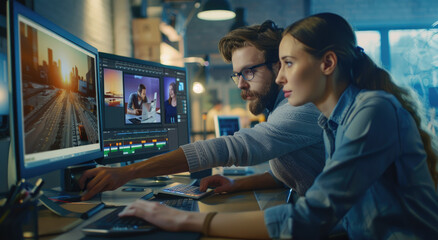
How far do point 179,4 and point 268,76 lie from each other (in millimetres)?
5169

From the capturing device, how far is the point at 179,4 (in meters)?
6.23

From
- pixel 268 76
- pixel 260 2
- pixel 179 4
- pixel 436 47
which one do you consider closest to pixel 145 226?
pixel 268 76

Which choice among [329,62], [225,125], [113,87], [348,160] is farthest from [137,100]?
[225,125]

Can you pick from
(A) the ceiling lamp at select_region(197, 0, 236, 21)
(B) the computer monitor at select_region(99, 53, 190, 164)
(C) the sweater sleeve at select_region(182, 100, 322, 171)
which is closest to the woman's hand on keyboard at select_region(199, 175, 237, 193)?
(C) the sweater sleeve at select_region(182, 100, 322, 171)

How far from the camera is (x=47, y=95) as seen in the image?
0.90m

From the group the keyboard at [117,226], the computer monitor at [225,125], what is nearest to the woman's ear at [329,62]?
the keyboard at [117,226]

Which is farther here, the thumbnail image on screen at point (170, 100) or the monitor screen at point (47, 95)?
the thumbnail image on screen at point (170, 100)

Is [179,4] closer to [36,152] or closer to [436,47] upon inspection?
[436,47]

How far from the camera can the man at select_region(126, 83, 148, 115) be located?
4.83 ft

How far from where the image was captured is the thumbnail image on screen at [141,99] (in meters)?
1.46

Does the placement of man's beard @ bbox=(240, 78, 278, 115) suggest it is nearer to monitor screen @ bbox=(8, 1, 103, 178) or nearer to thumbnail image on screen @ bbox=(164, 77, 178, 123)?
thumbnail image on screen @ bbox=(164, 77, 178, 123)

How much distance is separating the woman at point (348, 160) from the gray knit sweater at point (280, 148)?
0.24 meters

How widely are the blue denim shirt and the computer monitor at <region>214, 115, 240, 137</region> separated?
162cm

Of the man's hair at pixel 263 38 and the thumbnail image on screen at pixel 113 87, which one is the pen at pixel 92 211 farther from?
the man's hair at pixel 263 38
